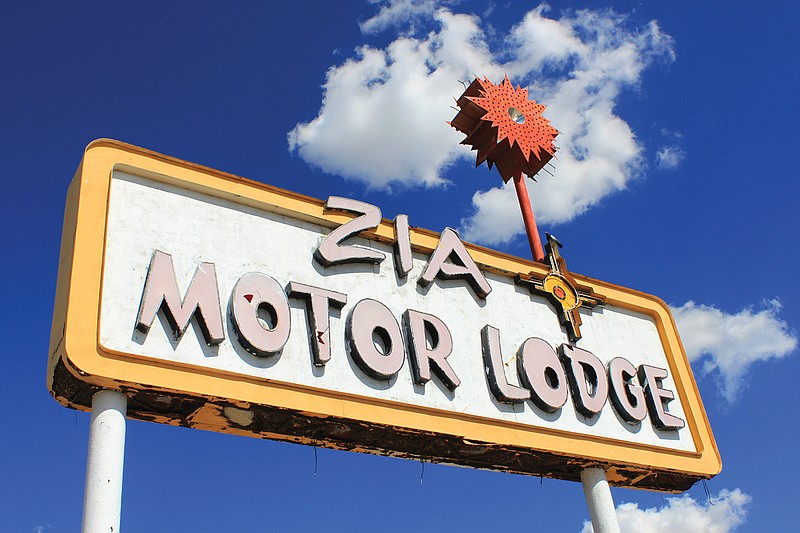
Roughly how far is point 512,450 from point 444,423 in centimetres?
124

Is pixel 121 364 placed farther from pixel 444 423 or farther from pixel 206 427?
pixel 444 423

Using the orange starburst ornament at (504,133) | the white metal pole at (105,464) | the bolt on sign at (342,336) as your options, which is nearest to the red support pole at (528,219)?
the orange starburst ornament at (504,133)

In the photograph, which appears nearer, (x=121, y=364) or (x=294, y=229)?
(x=121, y=364)

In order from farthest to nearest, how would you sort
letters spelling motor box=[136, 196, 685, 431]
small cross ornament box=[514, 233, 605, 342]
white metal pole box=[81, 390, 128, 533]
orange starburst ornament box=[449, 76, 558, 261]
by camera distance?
orange starburst ornament box=[449, 76, 558, 261]
small cross ornament box=[514, 233, 605, 342]
letters spelling motor box=[136, 196, 685, 431]
white metal pole box=[81, 390, 128, 533]

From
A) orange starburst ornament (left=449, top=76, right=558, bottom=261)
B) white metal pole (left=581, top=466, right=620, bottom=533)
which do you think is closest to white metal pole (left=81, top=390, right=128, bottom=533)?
white metal pole (left=581, top=466, right=620, bottom=533)

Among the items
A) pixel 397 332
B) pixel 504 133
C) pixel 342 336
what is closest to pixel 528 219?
pixel 504 133

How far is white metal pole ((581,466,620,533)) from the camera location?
38.4 feet

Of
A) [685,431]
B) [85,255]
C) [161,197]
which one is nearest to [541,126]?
[685,431]

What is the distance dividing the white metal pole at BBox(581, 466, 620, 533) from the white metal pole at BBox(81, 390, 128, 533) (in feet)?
22.4

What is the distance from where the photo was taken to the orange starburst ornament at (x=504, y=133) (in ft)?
49.2

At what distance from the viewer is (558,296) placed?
13109mm

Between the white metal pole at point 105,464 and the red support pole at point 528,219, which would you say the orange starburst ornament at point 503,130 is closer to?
the red support pole at point 528,219

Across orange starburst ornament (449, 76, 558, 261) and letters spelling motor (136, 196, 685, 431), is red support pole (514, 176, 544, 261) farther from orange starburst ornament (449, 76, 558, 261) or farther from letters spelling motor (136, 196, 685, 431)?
letters spelling motor (136, 196, 685, 431)

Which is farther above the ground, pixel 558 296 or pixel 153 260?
pixel 558 296
